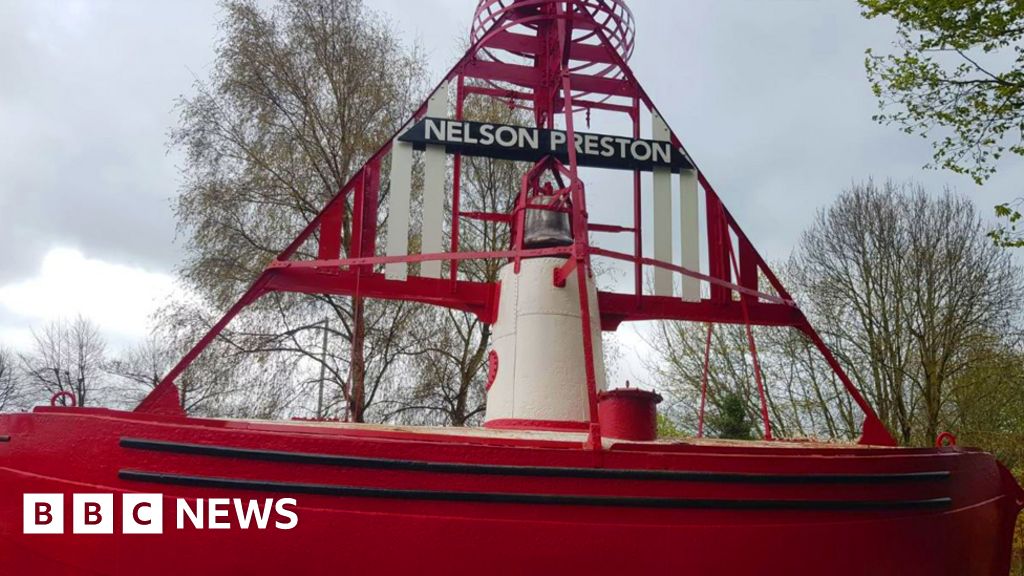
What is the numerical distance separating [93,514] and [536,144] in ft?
16.6

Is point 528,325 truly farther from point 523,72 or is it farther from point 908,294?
point 908,294

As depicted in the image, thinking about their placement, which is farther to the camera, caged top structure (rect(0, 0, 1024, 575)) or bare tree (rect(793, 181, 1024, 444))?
bare tree (rect(793, 181, 1024, 444))

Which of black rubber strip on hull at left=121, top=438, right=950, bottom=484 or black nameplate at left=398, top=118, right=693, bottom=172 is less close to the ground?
black nameplate at left=398, top=118, right=693, bottom=172

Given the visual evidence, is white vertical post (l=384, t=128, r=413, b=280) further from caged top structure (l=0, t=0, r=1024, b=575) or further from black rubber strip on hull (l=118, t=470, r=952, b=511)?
black rubber strip on hull (l=118, t=470, r=952, b=511)

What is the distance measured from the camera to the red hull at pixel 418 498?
4.54 metres

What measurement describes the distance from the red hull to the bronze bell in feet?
10.4

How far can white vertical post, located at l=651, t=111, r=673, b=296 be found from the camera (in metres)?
8.31

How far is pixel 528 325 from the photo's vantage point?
7312 mm

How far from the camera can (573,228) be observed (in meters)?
6.93

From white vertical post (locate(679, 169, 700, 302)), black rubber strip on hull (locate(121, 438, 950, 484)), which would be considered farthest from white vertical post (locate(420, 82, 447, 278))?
black rubber strip on hull (locate(121, 438, 950, 484))

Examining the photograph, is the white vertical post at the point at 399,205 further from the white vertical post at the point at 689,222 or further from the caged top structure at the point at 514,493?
the white vertical post at the point at 689,222

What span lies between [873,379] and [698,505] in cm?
1753

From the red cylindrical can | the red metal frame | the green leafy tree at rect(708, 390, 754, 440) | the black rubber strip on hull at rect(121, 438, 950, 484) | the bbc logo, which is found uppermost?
the red metal frame

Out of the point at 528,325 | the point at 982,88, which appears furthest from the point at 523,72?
the point at 982,88
